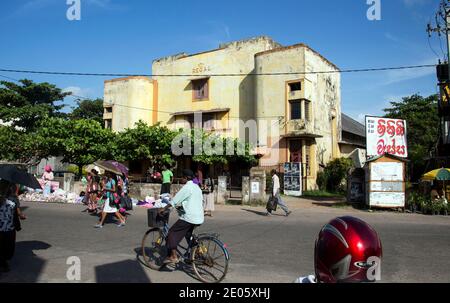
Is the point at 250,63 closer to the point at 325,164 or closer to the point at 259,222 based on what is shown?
the point at 325,164

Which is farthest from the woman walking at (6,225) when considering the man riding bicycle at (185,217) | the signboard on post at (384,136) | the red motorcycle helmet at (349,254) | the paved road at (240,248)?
the signboard on post at (384,136)

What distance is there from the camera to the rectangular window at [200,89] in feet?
98.7

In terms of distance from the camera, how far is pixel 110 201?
10.6 metres

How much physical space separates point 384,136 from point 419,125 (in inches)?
711

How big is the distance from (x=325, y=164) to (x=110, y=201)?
65.1 feet

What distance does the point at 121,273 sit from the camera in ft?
19.1

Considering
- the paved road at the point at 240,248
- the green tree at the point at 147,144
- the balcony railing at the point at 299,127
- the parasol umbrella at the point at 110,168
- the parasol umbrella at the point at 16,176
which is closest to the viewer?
the paved road at the point at 240,248

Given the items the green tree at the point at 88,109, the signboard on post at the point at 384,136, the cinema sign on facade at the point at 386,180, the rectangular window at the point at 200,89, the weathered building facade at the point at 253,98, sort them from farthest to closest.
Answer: the green tree at the point at 88,109
the rectangular window at the point at 200,89
the weathered building facade at the point at 253,98
the signboard on post at the point at 384,136
the cinema sign on facade at the point at 386,180

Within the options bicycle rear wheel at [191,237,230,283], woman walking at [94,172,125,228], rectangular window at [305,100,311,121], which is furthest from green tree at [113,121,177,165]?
bicycle rear wheel at [191,237,230,283]

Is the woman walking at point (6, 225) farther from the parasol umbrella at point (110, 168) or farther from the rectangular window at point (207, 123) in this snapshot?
the rectangular window at point (207, 123)

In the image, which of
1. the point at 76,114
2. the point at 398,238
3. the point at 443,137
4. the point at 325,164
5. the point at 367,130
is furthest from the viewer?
the point at 76,114

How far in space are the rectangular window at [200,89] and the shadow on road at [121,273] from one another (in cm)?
2460

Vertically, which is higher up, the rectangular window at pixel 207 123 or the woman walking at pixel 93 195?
the rectangular window at pixel 207 123
